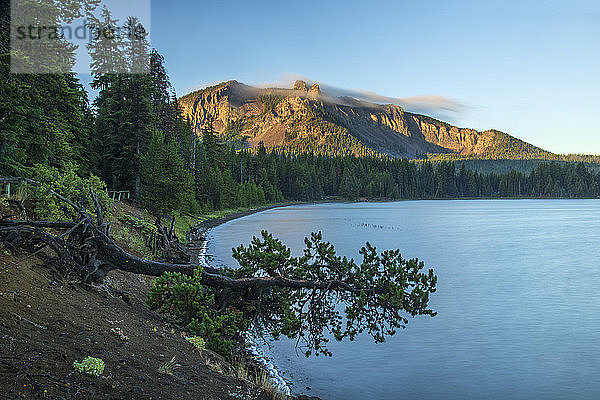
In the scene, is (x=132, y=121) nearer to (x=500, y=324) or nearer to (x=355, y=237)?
(x=355, y=237)

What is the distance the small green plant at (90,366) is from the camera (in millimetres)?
6730

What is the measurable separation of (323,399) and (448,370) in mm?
4963

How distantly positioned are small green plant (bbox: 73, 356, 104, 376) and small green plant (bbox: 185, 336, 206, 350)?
3724 millimetres

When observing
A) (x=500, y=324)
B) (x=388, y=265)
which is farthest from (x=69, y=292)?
(x=500, y=324)

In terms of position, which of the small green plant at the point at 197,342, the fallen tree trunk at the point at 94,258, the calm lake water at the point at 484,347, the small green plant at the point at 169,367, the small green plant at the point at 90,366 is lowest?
the calm lake water at the point at 484,347

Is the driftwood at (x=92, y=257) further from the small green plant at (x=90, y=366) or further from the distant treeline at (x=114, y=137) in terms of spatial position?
the small green plant at (x=90, y=366)

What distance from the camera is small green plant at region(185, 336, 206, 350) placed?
10633 mm

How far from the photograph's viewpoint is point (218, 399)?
7.97m

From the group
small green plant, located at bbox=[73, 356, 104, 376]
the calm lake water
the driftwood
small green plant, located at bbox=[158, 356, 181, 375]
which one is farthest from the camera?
the calm lake water

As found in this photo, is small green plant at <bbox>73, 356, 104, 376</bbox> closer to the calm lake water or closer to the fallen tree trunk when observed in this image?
the fallen tree trunk

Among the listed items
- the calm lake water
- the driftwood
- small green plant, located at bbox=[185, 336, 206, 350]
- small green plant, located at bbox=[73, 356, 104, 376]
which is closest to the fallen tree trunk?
the driftwood

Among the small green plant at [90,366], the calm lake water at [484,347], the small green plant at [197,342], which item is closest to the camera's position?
the small green plant at [90,366]

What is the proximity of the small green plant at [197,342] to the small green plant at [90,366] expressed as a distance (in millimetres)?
3724

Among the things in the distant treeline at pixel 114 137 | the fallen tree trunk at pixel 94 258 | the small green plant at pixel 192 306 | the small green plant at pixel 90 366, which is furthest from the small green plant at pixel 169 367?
the distant treeline at pixel 114 137
